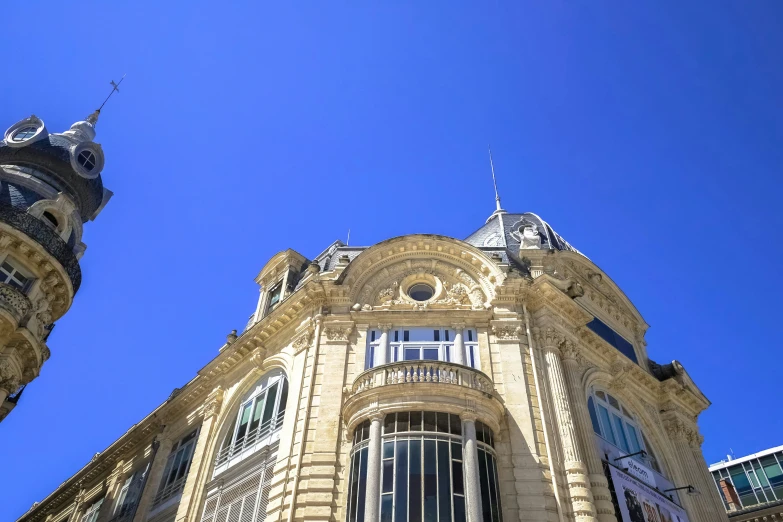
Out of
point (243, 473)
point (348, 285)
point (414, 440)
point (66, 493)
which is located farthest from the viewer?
point (66, 493)

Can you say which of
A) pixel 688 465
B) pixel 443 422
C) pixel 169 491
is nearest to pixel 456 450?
pixel 443 422

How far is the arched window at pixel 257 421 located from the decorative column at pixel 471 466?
21.6ft

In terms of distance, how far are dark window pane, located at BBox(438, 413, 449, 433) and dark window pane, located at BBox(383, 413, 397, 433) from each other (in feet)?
4.22

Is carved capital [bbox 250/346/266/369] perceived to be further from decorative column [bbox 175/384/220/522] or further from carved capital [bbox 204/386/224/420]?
decorative column [bbox 175/384/220/522]

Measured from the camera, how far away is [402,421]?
691 inches

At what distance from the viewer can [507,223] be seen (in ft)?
99.0

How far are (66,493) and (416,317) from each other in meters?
26.1

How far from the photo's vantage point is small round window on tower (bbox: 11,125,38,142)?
107ft

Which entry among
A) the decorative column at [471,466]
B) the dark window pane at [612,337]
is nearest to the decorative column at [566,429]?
the decorative column at [471,466]

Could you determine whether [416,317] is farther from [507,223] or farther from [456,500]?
[507,223]

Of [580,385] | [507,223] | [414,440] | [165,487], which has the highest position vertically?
[507,223]

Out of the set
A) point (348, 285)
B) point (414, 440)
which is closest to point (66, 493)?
point (348, 285)

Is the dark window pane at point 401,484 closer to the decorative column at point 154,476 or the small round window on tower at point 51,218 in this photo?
the decorative column at point 154,476

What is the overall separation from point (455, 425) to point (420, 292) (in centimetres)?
657
